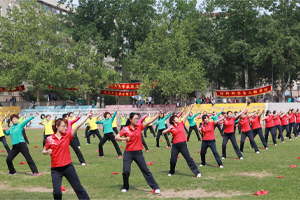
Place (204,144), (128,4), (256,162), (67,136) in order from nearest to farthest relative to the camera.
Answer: (67,136) → (204,144) → (256,162) → (128,4)

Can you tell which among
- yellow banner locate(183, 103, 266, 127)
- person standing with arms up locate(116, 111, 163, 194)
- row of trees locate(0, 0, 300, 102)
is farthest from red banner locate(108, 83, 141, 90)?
person standing with arms up locate(116, 111, 163, 194)

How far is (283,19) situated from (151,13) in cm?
1856

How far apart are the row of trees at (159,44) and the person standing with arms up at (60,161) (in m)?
35.4

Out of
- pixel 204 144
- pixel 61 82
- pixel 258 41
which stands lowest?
pixel 204 144

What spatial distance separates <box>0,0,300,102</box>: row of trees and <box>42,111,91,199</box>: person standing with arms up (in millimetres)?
35428

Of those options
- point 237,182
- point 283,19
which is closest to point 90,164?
point 237,182

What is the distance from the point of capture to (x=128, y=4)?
170 feet

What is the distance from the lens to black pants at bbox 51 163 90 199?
23.2 ft

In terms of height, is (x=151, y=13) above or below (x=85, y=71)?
above

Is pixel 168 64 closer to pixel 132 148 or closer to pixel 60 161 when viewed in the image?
pixel 132 148

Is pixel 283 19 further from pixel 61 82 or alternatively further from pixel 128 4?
pixel 61 82

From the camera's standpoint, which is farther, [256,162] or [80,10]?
[80,10]

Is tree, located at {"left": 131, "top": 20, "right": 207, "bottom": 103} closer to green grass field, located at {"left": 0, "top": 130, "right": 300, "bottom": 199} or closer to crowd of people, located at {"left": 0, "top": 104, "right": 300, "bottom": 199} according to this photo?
crowd of people, located at {"left": 0, "top": 104, "right": 300, "bottom": 199}

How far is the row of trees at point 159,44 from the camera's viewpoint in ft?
147
